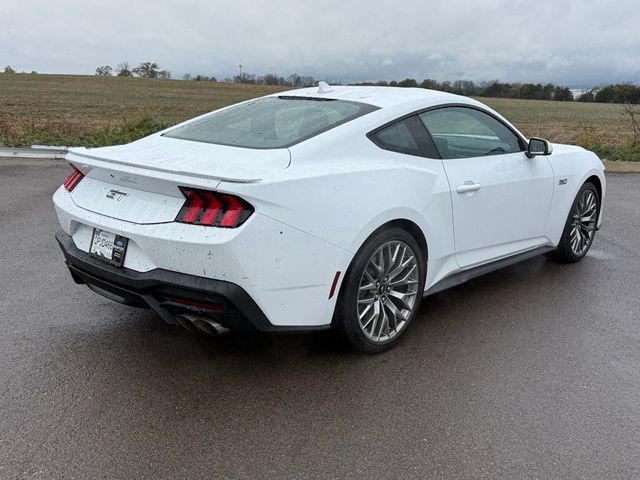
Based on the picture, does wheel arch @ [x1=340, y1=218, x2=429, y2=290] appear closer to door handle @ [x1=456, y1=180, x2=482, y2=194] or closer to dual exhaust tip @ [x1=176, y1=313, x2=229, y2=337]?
door handle @ [x1=456, y1=180, x2=482, y2=194]

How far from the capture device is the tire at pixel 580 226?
5.01 meters

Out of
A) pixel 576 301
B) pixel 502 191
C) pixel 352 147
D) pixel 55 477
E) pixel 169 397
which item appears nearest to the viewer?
pixel 55 477

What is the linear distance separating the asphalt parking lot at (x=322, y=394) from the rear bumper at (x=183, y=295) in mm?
438

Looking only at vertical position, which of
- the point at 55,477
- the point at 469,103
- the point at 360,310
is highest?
the point at 469,103

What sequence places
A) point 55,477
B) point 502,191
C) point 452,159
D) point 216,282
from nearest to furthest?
1. point 55,477
2. point 216,282
3. point 452,159
4. point 502,191

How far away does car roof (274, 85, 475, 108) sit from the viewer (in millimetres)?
3736

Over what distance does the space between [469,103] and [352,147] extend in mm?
1381

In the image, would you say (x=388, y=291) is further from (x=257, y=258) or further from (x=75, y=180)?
(x=75, y=180)

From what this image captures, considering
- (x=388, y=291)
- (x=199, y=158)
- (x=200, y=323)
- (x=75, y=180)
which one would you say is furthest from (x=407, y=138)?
(x=75, y=180)

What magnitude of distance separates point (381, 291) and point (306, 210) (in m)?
0.82

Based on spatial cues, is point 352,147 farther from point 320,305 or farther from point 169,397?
point 169,397

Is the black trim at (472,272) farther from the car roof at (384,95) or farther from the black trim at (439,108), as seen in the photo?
the car roof at (384,95)

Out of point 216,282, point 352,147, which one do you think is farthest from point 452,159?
point 216,282

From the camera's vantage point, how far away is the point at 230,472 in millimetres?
2396
